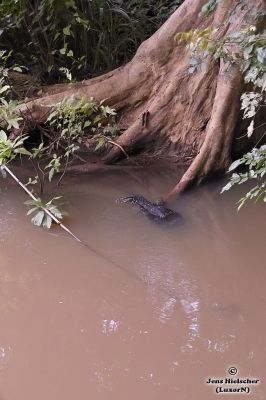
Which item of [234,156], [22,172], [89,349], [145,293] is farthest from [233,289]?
[22,172]

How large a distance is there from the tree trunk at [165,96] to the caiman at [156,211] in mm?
634

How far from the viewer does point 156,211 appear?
3156 millimetres

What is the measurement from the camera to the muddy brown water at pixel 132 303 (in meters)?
1.93

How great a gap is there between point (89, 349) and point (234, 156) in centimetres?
218

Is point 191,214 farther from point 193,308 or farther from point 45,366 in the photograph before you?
point 45,366

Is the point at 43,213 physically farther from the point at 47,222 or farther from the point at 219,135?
the point at 219,135

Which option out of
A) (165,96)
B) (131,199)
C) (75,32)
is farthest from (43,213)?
(75,32)

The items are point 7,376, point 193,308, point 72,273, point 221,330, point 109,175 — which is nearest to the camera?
point 7,376

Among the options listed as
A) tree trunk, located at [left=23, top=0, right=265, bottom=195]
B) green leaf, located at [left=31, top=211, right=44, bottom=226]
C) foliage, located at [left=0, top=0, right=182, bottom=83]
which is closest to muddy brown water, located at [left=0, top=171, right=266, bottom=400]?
green leaf, located at [left=31, top=211, right=44, bottom=226]

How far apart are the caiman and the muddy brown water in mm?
57

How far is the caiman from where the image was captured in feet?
10.2

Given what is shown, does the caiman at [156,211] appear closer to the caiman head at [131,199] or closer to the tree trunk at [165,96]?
the caiman head at [131,199]

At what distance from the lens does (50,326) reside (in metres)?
2.22

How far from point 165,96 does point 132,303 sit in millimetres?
2076
